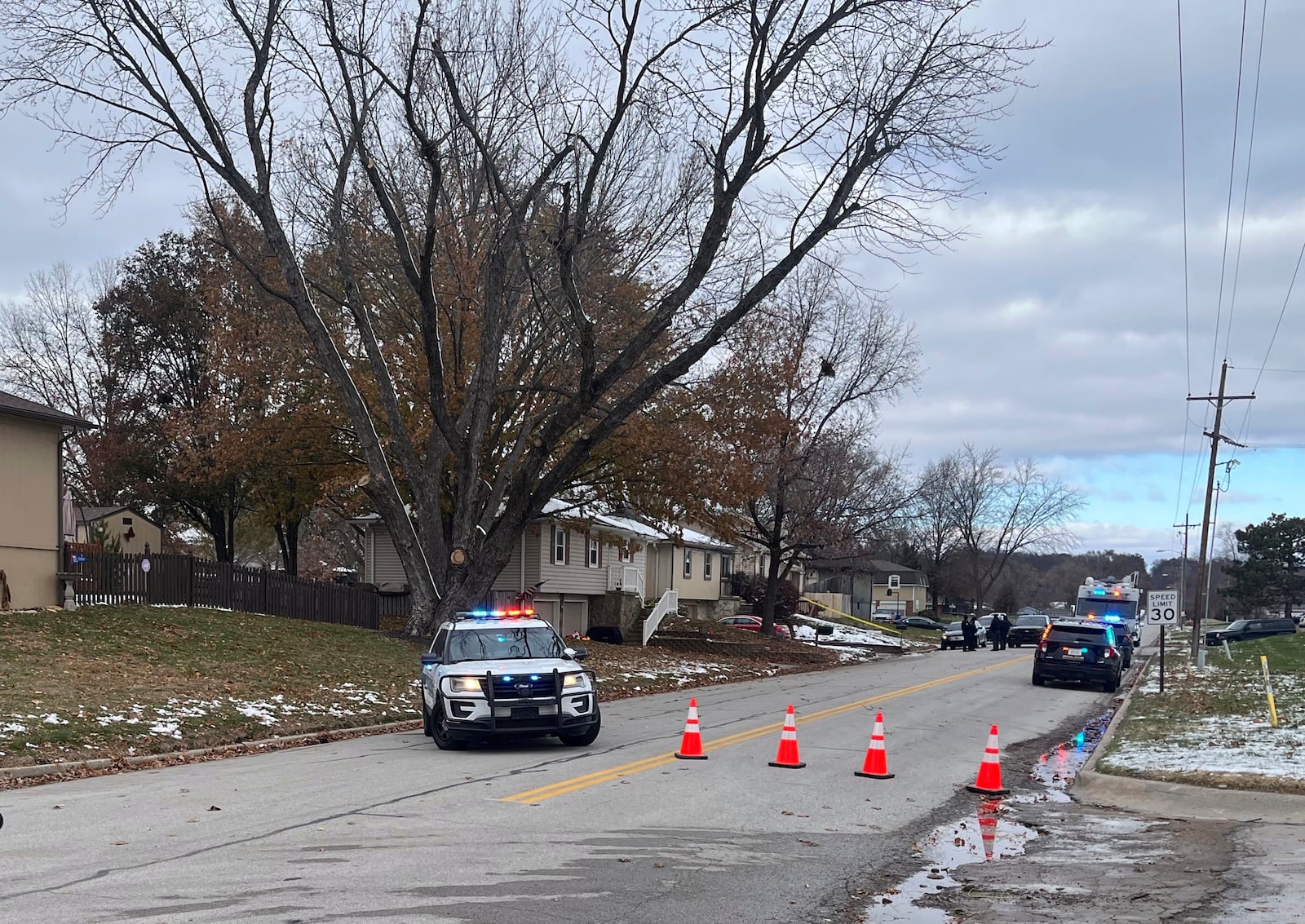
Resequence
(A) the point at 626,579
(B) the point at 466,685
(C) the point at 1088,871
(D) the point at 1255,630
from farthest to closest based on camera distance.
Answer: (D) the point at 1255,630
(A) the point at 626,579
(B) the point at 466,685
(C) the point at 1088,871

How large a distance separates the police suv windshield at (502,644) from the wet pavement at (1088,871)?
6.18 metres

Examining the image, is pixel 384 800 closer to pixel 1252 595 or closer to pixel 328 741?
pixel 328 741

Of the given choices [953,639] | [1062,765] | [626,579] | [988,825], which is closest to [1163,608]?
[1062,765]

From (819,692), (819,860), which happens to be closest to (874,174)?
(819,692)

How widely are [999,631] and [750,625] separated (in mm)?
13891

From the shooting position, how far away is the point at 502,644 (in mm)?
16297

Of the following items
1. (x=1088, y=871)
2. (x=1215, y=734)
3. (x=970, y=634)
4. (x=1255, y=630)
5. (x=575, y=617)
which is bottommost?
(x=1255, y=630)

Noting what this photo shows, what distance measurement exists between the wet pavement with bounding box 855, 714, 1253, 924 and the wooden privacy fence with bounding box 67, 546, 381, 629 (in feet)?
72.7

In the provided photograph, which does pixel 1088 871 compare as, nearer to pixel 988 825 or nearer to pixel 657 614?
pixel 988 825

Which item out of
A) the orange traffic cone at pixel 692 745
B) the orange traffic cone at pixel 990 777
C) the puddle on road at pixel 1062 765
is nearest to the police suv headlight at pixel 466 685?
the orange traffic cone at pixel 692 745

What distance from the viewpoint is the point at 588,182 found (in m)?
22.3

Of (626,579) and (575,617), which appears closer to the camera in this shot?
(575,617)

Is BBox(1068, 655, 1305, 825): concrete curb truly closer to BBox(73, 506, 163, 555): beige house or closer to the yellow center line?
the yellow center line

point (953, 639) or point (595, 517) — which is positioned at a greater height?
point (595, 517)
